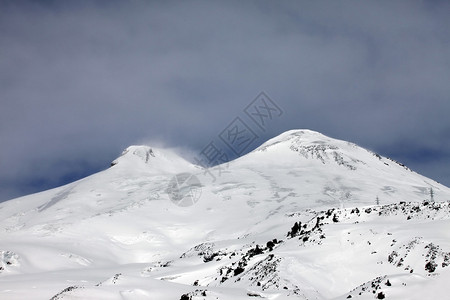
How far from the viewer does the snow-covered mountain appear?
22.4 meters

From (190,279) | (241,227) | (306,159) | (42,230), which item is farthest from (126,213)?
(306,159)

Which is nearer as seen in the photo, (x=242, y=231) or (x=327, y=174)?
(x=242, y=231)

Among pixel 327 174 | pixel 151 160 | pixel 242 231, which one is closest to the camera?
pixel 242 231

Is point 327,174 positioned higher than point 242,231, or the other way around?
point 327,174

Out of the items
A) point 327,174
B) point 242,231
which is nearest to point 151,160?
point 327,174

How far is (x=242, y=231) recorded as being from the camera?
70.2 m

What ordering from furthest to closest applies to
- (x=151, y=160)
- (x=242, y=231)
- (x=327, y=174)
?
(x=151, y=160) < (x=327, y=174) < (x=242, y=231)

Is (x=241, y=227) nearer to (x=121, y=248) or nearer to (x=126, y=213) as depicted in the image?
(x=121, y=248)

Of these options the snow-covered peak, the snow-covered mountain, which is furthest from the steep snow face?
the snow-covered peak

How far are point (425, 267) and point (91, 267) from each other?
162 ft

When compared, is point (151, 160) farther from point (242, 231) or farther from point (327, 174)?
point (242, 231)

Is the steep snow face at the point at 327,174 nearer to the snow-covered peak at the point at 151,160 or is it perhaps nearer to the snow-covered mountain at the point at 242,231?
the snow-covered mountain at the point at 242,231

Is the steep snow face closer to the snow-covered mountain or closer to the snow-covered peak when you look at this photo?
the snow-covered mountain

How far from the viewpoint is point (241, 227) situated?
73.2m
